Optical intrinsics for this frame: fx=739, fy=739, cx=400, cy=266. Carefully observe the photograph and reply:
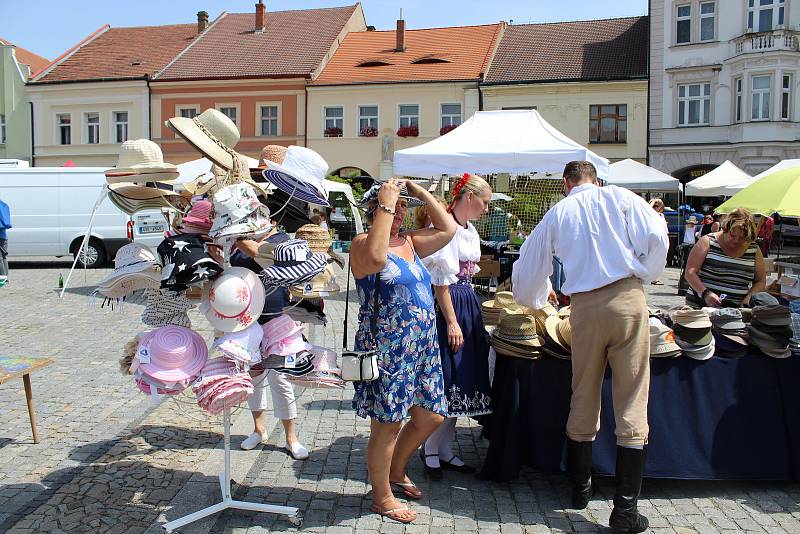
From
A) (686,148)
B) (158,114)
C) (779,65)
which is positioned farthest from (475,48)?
(158,114)

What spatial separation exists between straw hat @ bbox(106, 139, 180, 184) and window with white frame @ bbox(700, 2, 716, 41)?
29.9m

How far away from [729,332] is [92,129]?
36.6m

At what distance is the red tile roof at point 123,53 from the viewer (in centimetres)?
→ 3606

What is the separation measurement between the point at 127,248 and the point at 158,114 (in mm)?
33918

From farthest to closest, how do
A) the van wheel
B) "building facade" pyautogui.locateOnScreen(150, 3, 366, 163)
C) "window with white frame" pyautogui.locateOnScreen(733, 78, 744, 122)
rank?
"building facade" pyautogui.locateOnScreen(150, 3, 366, 163)
"window with white frame" pyautogui.locateOnScreen(733, 78, 744, 122)
the van wheel

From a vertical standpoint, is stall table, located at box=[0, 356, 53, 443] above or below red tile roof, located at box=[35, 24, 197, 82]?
below

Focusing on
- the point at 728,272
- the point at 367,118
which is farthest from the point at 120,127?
the point at 728,272

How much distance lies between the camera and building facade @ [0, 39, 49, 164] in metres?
36.1

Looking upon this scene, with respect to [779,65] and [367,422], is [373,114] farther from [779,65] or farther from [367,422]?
[367,422]

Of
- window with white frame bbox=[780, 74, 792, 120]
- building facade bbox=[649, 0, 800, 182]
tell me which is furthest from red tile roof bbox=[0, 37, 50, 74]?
window with white frame bbox=[780, 74, 792, 120]

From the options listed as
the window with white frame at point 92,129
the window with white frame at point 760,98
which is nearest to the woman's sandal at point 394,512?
the window with white frame at point 760,98

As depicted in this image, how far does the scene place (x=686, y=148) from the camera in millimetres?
29609

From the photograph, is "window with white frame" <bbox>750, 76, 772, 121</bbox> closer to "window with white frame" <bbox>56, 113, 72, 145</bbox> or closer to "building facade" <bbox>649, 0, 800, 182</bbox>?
"building facade" <bbox>649, 0, 800, 182</bbox>

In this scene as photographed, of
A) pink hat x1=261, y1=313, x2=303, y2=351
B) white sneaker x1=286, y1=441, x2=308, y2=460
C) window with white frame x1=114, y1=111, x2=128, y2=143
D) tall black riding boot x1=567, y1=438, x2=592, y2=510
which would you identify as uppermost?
window with white frame x1=114, y1=111, x2=128, y2=143
